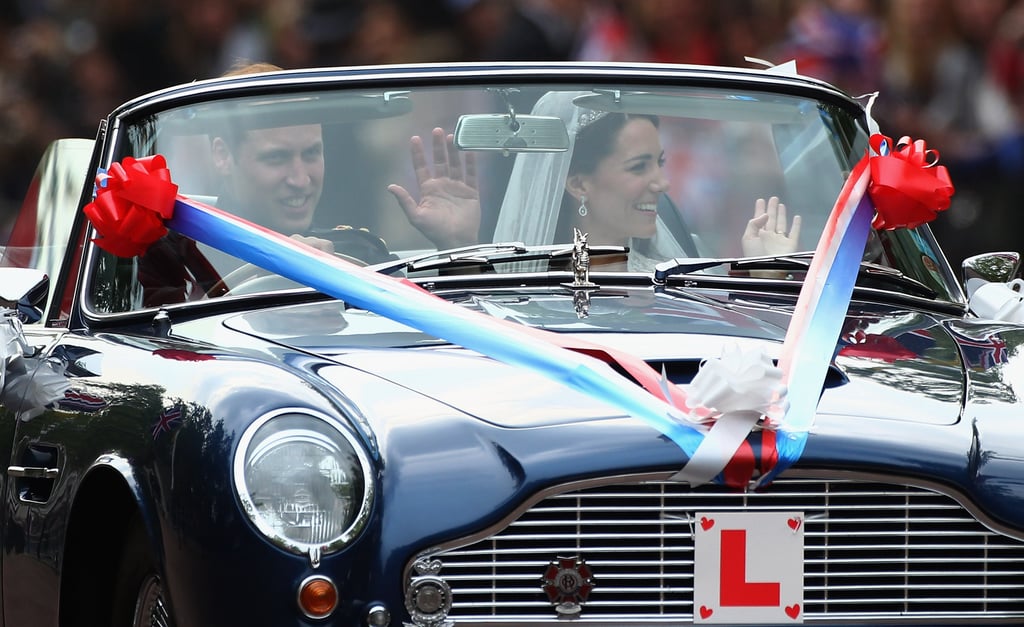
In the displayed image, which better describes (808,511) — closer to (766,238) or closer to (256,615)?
(256,615)

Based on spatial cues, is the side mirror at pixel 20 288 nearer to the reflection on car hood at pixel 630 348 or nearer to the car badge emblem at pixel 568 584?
the reflection on car hood at pixel 630 348

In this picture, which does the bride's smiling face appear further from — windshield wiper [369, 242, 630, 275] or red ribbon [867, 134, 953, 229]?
red ribbon [867, 134, 953, 229]

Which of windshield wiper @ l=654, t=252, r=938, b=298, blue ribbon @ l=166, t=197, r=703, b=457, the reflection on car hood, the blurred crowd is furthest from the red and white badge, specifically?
the blurred crowd

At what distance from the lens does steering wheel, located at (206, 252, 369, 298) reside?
407 cm

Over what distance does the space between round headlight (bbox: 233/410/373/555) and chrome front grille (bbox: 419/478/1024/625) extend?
0.20m

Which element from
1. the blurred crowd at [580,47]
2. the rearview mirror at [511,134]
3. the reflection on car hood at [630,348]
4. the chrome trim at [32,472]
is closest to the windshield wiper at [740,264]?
the reflection on car hood at [630,348]

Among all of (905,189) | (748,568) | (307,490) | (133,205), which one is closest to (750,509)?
(748,568)

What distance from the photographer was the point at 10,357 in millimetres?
4113

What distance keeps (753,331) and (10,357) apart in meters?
1.83

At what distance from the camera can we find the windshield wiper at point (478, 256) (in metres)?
4.08

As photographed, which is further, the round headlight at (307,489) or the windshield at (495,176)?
the windshield at (495,176)

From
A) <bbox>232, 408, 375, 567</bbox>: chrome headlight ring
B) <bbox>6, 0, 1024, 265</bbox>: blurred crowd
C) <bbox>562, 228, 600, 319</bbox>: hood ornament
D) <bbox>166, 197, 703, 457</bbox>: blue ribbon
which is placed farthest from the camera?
<bbox>6, 0, 1024, 265</bbox>: blurred crowd

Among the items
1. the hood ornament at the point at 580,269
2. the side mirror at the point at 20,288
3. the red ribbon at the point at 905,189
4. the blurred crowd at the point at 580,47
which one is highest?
the blurred crowd at the point at 580,47

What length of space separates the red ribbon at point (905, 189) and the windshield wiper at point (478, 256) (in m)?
0.82
